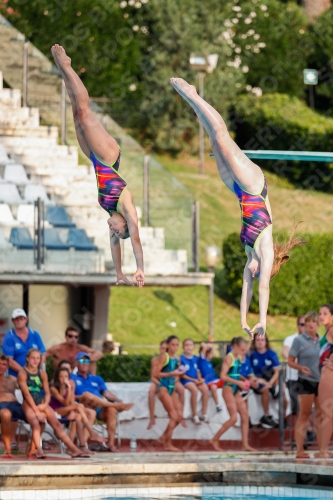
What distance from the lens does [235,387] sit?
44.7ft

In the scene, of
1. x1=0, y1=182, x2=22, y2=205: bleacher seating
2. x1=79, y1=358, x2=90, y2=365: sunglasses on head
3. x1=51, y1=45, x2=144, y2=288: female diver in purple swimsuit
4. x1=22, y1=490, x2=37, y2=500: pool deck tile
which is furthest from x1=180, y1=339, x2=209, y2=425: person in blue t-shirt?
x1=51, y1=45, x2=144, y2=288: female diver in purple swimsuit

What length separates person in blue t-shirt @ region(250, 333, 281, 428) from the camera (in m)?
14.2

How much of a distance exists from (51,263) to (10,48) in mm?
7603

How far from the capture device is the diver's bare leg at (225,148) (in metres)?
8.13

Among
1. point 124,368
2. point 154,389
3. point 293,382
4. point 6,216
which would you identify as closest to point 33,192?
point 6,216

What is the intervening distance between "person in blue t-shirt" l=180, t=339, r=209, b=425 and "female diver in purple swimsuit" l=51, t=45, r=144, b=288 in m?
5.56

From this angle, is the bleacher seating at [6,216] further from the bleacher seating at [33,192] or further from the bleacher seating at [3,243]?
the bleacher seating at [33,192]

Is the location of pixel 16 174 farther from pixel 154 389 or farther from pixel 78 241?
pixel 154 389

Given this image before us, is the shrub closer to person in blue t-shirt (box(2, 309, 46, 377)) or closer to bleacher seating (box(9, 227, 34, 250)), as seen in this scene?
bleacher seating (box(9, 227, 34, 250))

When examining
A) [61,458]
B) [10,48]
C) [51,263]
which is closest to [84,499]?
[61,458]

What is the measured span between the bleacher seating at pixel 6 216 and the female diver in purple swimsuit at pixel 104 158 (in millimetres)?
8731

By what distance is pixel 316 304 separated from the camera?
81.1 feet

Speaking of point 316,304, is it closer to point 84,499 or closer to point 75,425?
point 75,425

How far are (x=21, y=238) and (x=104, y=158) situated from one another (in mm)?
8448
